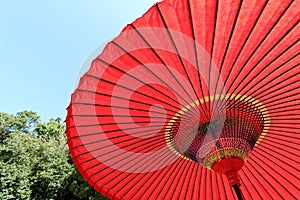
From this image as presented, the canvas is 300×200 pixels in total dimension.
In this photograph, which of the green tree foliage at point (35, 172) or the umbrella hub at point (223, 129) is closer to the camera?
the umbrella hub at point (223, 129)

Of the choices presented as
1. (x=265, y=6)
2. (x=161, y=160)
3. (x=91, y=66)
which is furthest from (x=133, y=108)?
(x=265, y=6)

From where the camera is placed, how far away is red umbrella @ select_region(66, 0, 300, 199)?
1603 mm

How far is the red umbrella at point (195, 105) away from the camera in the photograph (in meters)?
1.60

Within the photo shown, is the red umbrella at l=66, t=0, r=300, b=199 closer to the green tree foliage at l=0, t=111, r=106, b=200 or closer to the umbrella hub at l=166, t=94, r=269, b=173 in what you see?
the umbrella hub at l=166, t=94, r=269, b=173

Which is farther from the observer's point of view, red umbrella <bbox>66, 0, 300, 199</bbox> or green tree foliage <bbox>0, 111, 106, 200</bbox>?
green tree foliage <bbox>0, 111, 106, 200</bbox>

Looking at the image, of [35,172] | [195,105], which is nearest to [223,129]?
[195,105]

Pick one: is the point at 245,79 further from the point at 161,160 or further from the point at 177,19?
the point at 161,160

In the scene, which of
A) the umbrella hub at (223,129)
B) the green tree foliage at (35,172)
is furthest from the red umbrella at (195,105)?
the green tree foliage at (35,172)

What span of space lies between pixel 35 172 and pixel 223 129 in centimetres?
1312

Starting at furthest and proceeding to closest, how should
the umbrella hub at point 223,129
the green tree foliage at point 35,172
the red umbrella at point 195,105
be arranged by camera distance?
the green tree foliage at point 35,172 < the umbrella hub at point 223,129 < the red umbrella at point 195,105

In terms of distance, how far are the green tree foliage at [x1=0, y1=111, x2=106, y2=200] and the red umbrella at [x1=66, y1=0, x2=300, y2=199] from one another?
946 cm

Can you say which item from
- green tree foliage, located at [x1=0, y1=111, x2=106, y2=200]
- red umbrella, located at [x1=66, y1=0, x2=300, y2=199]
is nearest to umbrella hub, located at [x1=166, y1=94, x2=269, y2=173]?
red umbrella, located at [x1=66, y1=0, x2=300, y2=199]

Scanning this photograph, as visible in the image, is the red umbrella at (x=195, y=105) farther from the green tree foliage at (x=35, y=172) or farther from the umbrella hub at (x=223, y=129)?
the green tree foliage at (x=35, y=172)

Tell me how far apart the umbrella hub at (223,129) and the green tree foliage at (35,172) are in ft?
32.8
